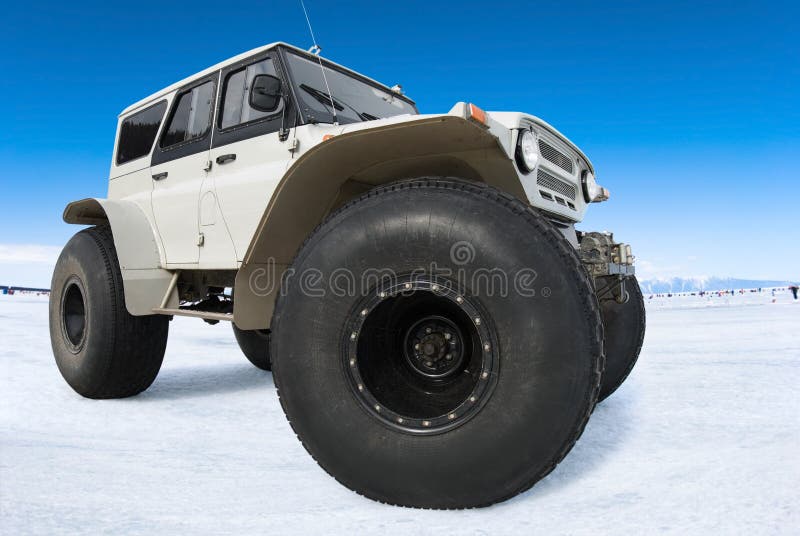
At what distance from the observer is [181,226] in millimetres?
3525

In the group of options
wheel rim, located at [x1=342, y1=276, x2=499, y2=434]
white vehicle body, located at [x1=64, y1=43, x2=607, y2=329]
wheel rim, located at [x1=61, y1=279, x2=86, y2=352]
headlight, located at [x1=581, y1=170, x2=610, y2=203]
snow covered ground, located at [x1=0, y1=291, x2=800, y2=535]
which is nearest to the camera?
snow covered ground, located at [x1=0, y1=291, x2=800, y2=535]

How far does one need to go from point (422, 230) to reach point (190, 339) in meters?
7.44

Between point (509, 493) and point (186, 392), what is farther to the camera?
point (186, 392)

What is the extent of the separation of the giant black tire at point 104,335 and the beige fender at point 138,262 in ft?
0.93

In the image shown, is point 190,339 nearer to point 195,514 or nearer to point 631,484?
point 195,514

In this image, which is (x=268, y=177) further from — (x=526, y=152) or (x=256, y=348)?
(x=256, y=348)

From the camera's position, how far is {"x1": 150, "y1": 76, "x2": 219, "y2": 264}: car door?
3451 millimetres

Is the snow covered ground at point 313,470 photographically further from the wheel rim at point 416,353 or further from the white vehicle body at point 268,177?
the white vehicle body at point 268,177

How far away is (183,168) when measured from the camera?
3639mm

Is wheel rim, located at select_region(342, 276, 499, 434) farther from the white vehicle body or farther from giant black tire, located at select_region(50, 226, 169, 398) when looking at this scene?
giant black tire, located at select_region(50, 226, 169, 398)

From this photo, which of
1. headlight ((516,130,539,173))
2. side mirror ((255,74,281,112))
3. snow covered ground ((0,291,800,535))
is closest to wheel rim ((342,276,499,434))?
snow covered ground ((0,291,800,535))

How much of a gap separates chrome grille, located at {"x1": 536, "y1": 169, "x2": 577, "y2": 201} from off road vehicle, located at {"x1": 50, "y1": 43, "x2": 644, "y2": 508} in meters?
0.01

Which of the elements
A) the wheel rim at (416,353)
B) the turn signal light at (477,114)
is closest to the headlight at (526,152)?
the turn signal light at (477,114)

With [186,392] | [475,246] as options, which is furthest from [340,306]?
[186,392]
